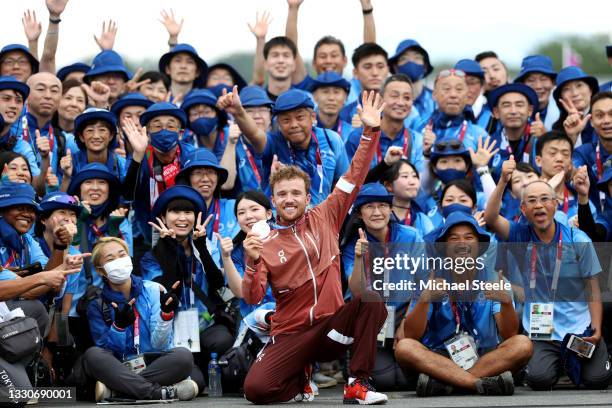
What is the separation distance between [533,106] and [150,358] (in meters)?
5.29

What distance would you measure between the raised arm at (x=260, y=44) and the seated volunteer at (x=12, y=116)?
338 centimetres

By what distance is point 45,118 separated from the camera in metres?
12.7

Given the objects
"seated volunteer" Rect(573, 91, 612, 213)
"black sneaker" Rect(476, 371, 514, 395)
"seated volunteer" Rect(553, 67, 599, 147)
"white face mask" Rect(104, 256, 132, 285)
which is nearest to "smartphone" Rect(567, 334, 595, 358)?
"black sneaker" Rect(476, 371, 514, 395)

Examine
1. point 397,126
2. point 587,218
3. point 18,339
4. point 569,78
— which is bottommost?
point 18,339

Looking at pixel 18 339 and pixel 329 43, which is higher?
pixel 329 43

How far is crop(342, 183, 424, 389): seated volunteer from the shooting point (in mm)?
10896

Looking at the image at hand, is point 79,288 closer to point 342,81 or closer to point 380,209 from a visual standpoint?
point 380,209

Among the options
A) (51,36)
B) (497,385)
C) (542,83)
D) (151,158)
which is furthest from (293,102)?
(542,83)

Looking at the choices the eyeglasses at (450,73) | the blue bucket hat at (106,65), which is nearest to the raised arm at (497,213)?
the eyeglasses at (450,73)

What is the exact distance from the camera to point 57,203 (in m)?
10.9

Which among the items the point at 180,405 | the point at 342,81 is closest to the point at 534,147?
the point at 342,81

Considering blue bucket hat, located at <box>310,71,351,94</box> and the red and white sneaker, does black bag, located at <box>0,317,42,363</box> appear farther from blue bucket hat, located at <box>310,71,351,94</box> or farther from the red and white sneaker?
blue bucket hat, located at <box>310,71,351,94</box>

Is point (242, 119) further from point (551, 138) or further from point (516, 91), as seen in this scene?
point (516, 91)

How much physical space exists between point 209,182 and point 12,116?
1.98 metres
